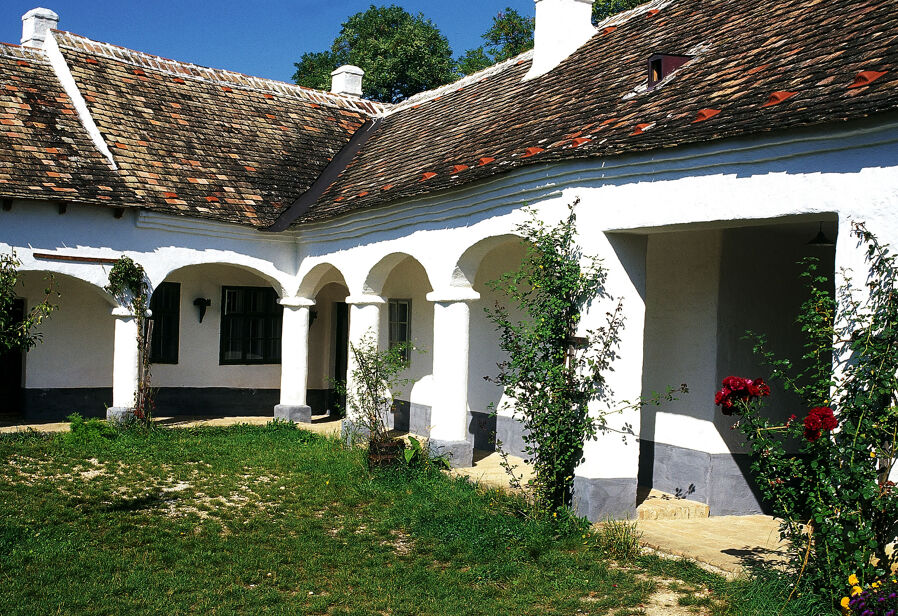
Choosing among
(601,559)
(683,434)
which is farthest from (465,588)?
(683,434)

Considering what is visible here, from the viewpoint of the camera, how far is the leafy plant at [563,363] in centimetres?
823

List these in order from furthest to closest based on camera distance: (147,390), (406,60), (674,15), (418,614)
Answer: (406,60)
(147,390)
(674,15)
(418,614)

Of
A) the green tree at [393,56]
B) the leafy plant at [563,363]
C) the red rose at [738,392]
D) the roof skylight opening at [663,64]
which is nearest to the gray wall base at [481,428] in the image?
the leafy plant at [563,363]

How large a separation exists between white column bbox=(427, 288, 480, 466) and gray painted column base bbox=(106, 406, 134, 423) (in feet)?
16.3

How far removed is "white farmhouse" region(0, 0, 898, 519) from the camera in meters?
7.11

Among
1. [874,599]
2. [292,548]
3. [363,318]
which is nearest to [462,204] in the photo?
[363,318]

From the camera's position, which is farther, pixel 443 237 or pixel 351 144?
pixel 351 144

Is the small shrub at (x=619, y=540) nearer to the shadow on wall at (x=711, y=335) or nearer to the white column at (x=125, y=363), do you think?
the shadow on wall at (x=711, y=335)

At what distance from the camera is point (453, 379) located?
10.9 metres

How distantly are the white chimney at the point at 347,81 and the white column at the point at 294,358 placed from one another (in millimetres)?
6147

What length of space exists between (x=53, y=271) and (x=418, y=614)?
29.4 feet

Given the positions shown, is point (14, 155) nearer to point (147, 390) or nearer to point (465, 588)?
point (147, 390)

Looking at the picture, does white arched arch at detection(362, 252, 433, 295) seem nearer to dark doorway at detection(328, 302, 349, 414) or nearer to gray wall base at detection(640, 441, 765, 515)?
dark doorway at detection(328, 302, 349, 414)

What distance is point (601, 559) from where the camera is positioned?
23.5 ft
